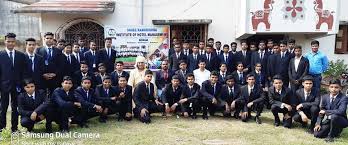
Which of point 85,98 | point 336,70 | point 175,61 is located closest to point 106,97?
point 85,98

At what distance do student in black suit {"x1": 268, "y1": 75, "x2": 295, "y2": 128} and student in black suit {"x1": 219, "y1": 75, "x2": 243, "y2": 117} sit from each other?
2.21 ft

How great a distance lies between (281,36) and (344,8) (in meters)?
2.07

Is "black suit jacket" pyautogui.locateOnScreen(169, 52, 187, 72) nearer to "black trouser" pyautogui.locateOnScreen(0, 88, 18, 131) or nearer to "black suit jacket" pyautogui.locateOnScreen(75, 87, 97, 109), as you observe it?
"black suit jacket" pyautogui.locateOnScreen(75, 87, 97, 109)

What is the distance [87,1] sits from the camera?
9633 millimetres

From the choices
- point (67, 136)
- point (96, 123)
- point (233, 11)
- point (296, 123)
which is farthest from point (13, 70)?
point (233, 11)

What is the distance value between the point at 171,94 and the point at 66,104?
85.0 inches

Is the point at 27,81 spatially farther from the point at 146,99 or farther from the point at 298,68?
the point at 298,68

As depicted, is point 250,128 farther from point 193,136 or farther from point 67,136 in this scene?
point 67,136

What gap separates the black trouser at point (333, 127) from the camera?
5500mm

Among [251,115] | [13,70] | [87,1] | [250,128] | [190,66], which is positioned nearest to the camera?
[13,70]

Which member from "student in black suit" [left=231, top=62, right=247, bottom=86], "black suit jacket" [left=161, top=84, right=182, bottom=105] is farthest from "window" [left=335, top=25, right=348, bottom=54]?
"black suit jacket" [left=161, top=84, right=182, bottom=105]

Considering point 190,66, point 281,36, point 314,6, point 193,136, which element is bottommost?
point 193,136

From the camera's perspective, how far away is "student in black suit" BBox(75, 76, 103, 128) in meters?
6.25

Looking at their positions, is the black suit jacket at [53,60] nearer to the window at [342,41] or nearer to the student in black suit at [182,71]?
the student in black suit at [182,71]
